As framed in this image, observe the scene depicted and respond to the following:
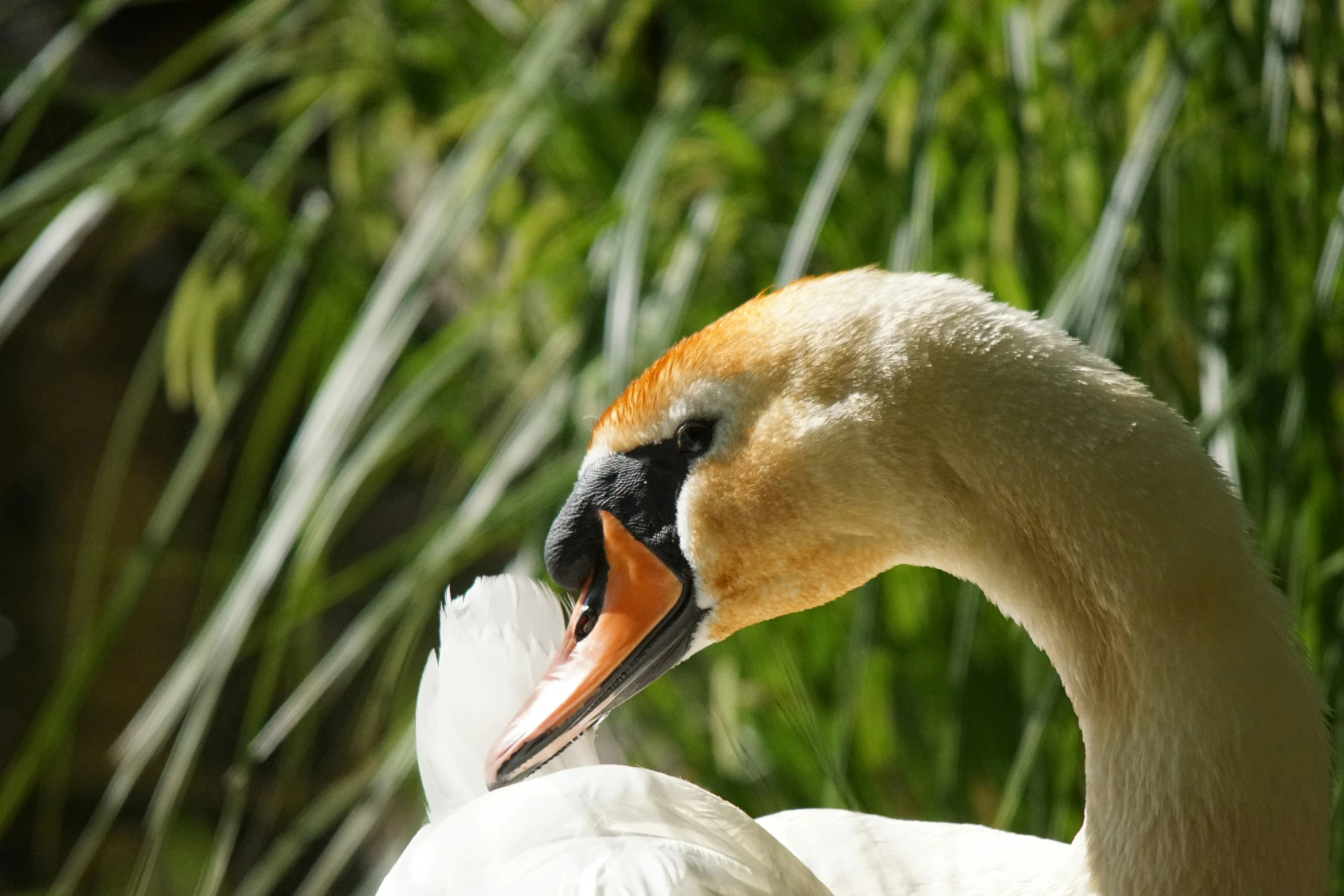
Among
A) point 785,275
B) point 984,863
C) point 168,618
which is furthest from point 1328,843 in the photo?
point 168,618

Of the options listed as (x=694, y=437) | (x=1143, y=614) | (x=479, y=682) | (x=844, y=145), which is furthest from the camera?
(x=844, y=145)

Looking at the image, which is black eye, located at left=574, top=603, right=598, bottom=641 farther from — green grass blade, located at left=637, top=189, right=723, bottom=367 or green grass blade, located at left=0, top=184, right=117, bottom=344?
green grass blade, located at left=0, top=184, right=117, bottom=344

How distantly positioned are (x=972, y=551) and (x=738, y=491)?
0.36ft

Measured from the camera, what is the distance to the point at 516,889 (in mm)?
629

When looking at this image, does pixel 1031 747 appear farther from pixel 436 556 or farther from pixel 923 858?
pixel 436 556

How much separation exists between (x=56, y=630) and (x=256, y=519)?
85 centimetres

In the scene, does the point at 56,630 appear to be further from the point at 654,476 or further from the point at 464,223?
the point at 654,476

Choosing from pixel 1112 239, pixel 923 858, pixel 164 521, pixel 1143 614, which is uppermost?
pixel 1112 239

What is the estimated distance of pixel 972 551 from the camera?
625 mm

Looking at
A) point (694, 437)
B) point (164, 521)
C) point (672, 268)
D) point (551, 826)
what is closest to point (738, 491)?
point (694, 437)

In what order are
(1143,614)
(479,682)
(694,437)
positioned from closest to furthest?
(1143,614), (694,437), (479,682)

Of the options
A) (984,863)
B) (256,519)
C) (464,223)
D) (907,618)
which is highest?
(464,223)

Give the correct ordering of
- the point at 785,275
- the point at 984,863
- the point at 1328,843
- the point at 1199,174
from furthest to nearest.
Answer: the point at 1199,174 → the point at 785,275 → the point at 984,863 → the point at 1328,843

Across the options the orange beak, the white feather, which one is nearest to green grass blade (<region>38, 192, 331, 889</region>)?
the white feather
